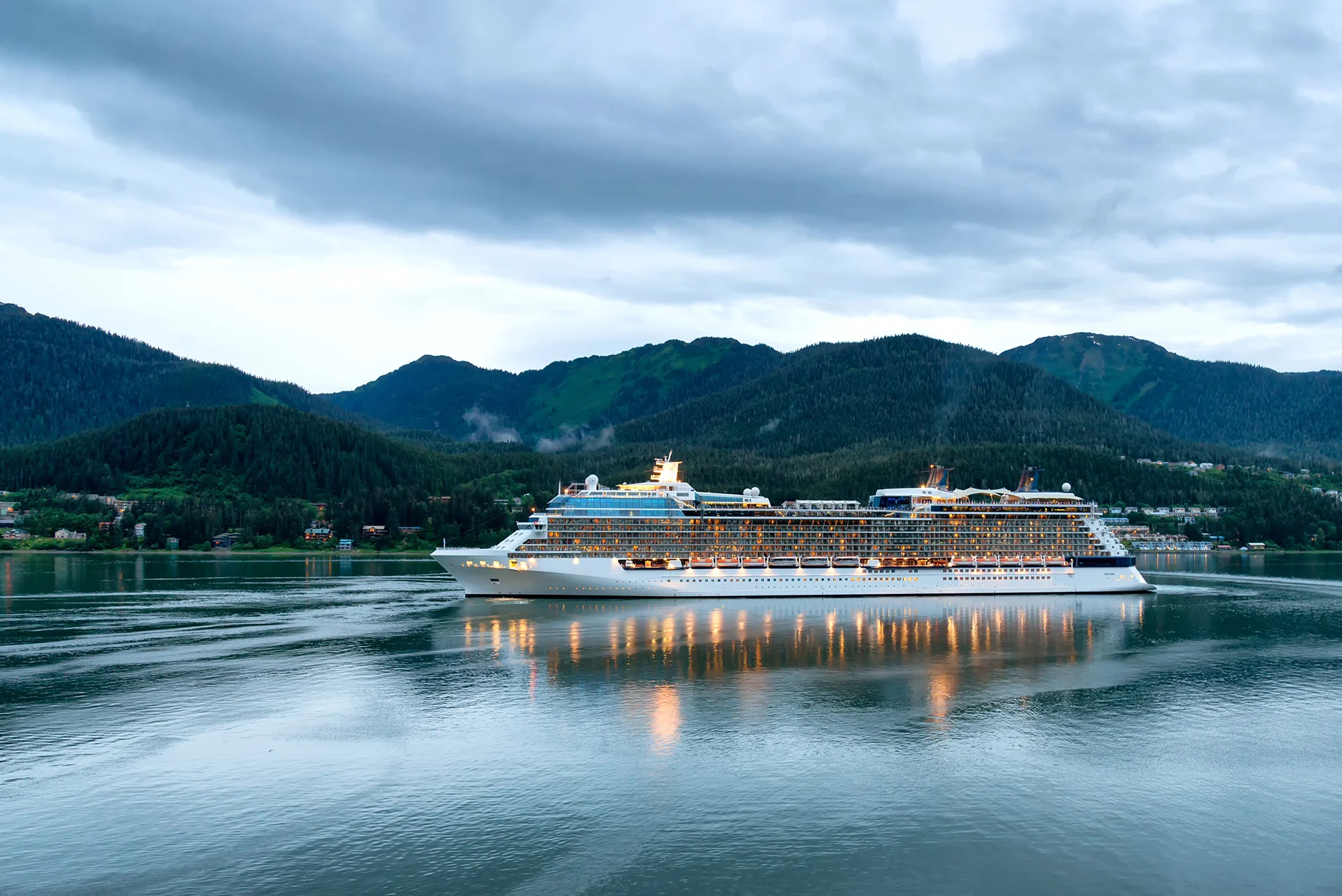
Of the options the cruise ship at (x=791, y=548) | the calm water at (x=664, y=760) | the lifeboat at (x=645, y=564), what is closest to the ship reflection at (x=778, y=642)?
the calm water at (x=664, y=760)

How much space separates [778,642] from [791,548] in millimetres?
33305

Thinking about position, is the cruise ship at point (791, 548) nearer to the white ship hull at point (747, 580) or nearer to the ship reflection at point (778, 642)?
the white ship hull at point (747, 580)

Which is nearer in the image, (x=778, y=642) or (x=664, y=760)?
(x=664, y=760)

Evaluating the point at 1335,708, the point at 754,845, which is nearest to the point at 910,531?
the point at 1335,708

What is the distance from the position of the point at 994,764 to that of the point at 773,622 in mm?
42484

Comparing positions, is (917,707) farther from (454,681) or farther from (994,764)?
(454,681)

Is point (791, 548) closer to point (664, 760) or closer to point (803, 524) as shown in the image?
point (803, 524)

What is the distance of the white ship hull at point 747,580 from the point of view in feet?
300

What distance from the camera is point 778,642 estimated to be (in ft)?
224

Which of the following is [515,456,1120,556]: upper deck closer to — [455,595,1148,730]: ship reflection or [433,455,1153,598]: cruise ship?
[433,455,1153,598]: cruise ship

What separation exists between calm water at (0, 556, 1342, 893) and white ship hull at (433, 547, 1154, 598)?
1636cm

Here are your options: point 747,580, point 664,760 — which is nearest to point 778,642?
point 747,580

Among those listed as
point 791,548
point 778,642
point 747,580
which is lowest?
point 778,642

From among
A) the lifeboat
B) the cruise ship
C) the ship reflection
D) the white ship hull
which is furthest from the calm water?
the lifeboat
